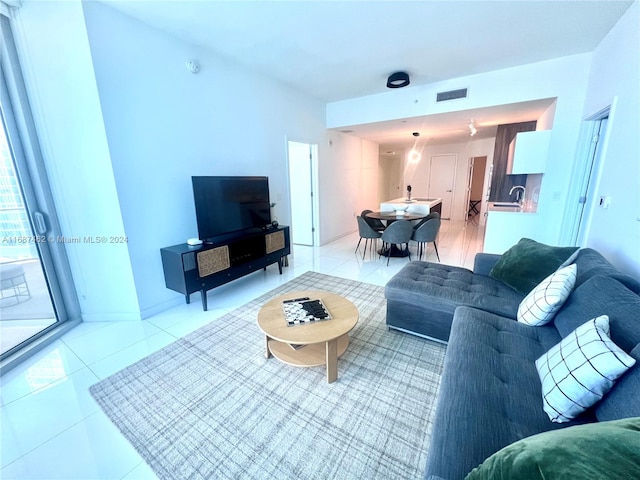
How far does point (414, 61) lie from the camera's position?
3309 millimetres

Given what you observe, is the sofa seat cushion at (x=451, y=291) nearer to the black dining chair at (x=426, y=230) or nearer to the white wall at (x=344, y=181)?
the black dining chair at (x=426, y=230)

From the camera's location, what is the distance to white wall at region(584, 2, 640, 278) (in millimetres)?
1941

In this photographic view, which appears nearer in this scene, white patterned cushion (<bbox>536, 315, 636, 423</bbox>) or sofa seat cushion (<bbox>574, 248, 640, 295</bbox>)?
white patterned cushion (<bbox>536, 315, 636, 423</bbox>)

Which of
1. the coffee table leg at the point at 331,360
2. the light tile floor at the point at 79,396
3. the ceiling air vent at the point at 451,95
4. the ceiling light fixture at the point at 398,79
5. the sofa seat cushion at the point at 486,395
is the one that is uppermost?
the ceiling light fixture at the point at 398,79

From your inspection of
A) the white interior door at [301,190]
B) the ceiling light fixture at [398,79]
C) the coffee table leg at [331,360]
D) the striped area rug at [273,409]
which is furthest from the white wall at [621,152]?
the white interior door at [301,190]

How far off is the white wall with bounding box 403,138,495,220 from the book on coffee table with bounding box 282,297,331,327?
765cm

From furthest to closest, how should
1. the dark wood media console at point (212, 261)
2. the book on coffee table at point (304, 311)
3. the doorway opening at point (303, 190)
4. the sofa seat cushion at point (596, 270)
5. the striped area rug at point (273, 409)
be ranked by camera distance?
the doorway opening at point (303, 190), the dark wood media console at point (212, 261), the book on coffee table at point (304, 311), the sofa seat cushion at point (596, 270), the striped area rug at point (273, 409)

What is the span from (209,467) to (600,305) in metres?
2.13

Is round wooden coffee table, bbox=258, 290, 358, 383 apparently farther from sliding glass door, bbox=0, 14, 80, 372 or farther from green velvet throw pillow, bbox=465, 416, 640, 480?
sliding glass door, bbox=0, 14, 80, 372

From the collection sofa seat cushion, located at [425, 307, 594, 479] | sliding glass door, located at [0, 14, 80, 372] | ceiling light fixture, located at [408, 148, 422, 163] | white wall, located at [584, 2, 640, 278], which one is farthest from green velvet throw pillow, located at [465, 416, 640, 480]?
ceiling light fixture, located at [408, 148, 422, 163]

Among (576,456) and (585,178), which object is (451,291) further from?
(585,178)

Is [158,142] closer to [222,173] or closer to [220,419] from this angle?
[222,173]

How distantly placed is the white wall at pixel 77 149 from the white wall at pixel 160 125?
9cm

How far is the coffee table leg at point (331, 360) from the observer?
5.86 ft
